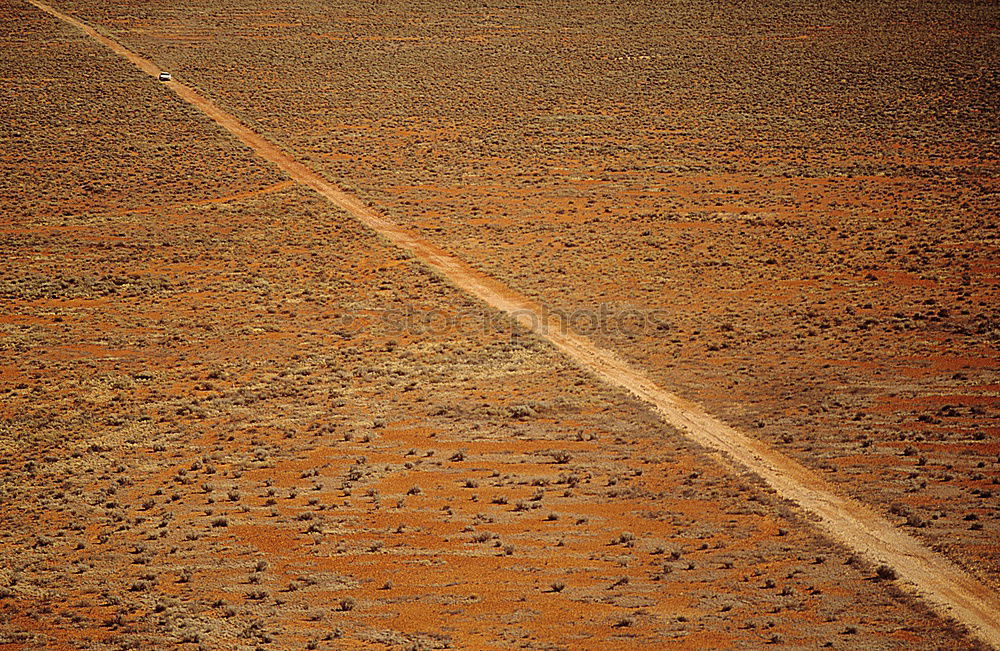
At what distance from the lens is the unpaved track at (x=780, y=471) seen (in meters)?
11.0

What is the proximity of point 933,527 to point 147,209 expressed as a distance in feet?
90.9

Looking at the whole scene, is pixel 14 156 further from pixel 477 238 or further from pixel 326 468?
pixel 326 468

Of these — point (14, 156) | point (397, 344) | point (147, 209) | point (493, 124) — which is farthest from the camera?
point (493, 124)

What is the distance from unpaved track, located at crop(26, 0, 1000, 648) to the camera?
10984 millimetres

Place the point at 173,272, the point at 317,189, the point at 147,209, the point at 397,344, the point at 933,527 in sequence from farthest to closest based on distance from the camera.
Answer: the point at 317,189, the point at 147,209, the point at 173,272, the point at 397,344, the point at 933,527

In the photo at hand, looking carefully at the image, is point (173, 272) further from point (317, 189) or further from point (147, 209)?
point (317, 189)

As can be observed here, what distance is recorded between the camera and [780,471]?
14.4 m

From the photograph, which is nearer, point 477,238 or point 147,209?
point 477,238

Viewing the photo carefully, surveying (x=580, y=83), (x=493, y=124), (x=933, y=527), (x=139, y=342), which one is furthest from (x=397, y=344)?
(x=580, y=83)

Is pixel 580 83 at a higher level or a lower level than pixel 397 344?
higher

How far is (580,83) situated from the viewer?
167 ft

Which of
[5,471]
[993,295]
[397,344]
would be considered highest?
[993,295]

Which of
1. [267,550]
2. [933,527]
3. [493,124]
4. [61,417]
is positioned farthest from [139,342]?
[493,124]

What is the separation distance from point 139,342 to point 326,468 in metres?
8.43
